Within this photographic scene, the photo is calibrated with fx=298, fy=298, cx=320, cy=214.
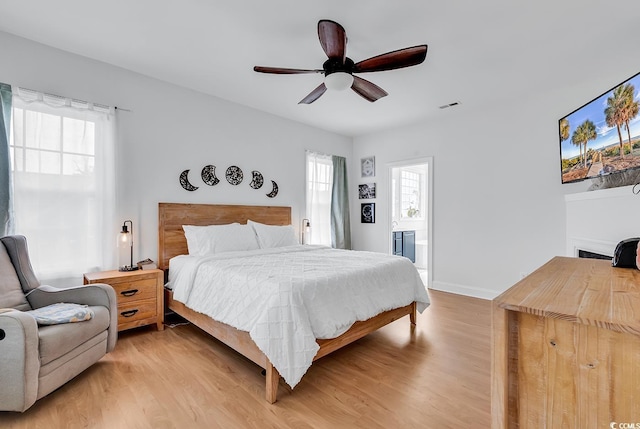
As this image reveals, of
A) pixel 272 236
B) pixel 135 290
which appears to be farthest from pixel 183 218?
pixel 272 236

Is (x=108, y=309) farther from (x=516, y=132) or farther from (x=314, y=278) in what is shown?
(x=516, y=132)

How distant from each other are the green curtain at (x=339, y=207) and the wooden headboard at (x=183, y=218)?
156 cm

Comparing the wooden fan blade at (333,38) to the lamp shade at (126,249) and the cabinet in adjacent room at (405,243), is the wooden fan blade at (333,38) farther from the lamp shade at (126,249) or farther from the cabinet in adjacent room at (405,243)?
the cabinet in adjacent room at (405,243)

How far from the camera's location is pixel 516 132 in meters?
3.87

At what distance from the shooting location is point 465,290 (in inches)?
170

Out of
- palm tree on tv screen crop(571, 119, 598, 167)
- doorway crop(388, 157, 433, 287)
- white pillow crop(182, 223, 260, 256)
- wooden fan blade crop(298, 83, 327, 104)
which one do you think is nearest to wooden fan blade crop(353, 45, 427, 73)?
wooden fan blade crop(298, 83, 327, 104)

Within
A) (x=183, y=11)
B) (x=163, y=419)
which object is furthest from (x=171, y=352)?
(x=183, y=11)

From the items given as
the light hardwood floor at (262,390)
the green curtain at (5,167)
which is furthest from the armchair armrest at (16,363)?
the green curtain at (5,167)

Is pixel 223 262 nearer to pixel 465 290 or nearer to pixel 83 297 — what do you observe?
pixel 83 297

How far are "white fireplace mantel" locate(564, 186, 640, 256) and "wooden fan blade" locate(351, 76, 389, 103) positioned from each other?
1946 millimetres

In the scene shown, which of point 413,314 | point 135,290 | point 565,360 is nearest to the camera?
point 565,360

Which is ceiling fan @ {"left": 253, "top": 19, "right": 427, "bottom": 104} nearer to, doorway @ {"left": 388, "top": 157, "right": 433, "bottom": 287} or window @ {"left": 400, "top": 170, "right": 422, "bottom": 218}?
doorway @ {"left": 388, "top": 157, "right": 433, "bottom": 287}

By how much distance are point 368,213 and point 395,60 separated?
139 inches

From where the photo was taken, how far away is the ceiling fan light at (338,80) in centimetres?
233
